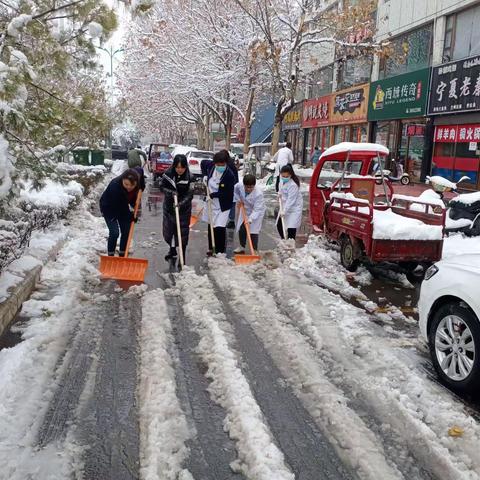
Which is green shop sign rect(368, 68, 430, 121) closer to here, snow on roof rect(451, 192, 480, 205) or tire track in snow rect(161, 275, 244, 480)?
snow on roof rect(451, 192, 480, 205)

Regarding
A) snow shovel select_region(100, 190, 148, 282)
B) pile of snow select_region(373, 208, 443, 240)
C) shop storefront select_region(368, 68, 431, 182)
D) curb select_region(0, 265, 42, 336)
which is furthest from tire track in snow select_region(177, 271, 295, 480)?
shop storefront select_region(368, 68, 431, 182)

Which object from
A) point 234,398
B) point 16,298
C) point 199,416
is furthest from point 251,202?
point 199,416

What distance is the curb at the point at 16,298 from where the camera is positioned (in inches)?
197

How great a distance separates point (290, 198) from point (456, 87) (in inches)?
499

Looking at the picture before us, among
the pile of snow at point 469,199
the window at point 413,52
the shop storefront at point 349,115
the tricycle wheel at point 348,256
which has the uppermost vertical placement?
the window at point 413,52

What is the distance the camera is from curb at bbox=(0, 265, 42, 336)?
5.02m

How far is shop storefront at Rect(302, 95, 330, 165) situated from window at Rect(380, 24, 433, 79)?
8.60 metres

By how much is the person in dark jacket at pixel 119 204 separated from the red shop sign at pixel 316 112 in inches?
1041

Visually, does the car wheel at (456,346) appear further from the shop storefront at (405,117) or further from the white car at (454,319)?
the shop storefront at (405,117)

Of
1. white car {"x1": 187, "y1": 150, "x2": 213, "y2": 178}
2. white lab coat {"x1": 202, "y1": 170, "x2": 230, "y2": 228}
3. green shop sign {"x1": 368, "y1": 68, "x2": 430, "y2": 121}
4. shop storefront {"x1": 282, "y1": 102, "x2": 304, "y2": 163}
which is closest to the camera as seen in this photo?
white lab coat {"x1": 202, "y1": 170, "x2": 230, "y2": 228}

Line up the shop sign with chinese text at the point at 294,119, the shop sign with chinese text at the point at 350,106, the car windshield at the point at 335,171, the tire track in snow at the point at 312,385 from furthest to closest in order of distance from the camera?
1. the shop sign with chinese text at the point at 294,119
2. the shop sign with chinese text at the point at 350,106
3. the car windshield at the point at 335,171
4. the tire track in snow at the point at 312,385

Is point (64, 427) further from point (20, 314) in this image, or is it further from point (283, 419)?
point (20, 314)

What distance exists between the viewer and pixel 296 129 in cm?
4175

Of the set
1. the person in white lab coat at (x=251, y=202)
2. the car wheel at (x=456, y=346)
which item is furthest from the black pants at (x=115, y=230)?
the car wheel at (x=456, y=346)
